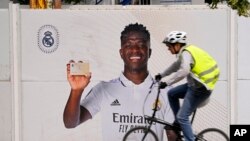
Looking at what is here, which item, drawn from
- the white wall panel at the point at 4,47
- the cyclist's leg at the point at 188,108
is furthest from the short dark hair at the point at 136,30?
the white wall panel at the point at 4,47

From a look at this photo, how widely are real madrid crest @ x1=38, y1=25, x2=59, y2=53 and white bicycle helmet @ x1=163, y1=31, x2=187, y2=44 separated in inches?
69.1

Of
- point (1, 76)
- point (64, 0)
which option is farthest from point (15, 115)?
point (64, 0)

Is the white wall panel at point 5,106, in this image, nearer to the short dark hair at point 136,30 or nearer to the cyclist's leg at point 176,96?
the short dark hair at point 136,30

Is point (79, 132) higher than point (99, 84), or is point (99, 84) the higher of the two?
point (99, 84)

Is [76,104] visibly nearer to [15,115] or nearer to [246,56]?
[15,115]

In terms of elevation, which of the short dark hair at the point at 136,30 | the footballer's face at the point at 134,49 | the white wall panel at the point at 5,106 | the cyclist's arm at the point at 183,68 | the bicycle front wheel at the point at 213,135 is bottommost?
the bicycle front wheel at the point at 213,135

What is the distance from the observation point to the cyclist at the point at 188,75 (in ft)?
29.8

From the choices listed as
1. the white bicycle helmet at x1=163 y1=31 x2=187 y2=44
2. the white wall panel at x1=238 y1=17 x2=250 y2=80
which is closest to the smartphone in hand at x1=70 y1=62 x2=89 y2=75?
the white bicycle helmet at x1=163 y1=31 x2=187 y2=44

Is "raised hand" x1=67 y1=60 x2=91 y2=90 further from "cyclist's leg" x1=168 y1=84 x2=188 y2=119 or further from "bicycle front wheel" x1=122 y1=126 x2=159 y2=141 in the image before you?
"cyclist's leg" x1=168 y1=84 x2=188 y2=119

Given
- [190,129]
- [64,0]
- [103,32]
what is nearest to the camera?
[190,129]

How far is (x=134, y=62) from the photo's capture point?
10.0m

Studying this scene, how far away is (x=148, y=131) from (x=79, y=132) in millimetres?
1151

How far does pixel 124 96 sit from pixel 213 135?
153cm

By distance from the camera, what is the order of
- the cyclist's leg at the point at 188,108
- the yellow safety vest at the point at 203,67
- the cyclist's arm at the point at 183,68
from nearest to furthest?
the cyclist's arm at the point at 183,68 → the yellow safety vest at the point at 203,67 → the cyclist's leg at the point at 188,108
